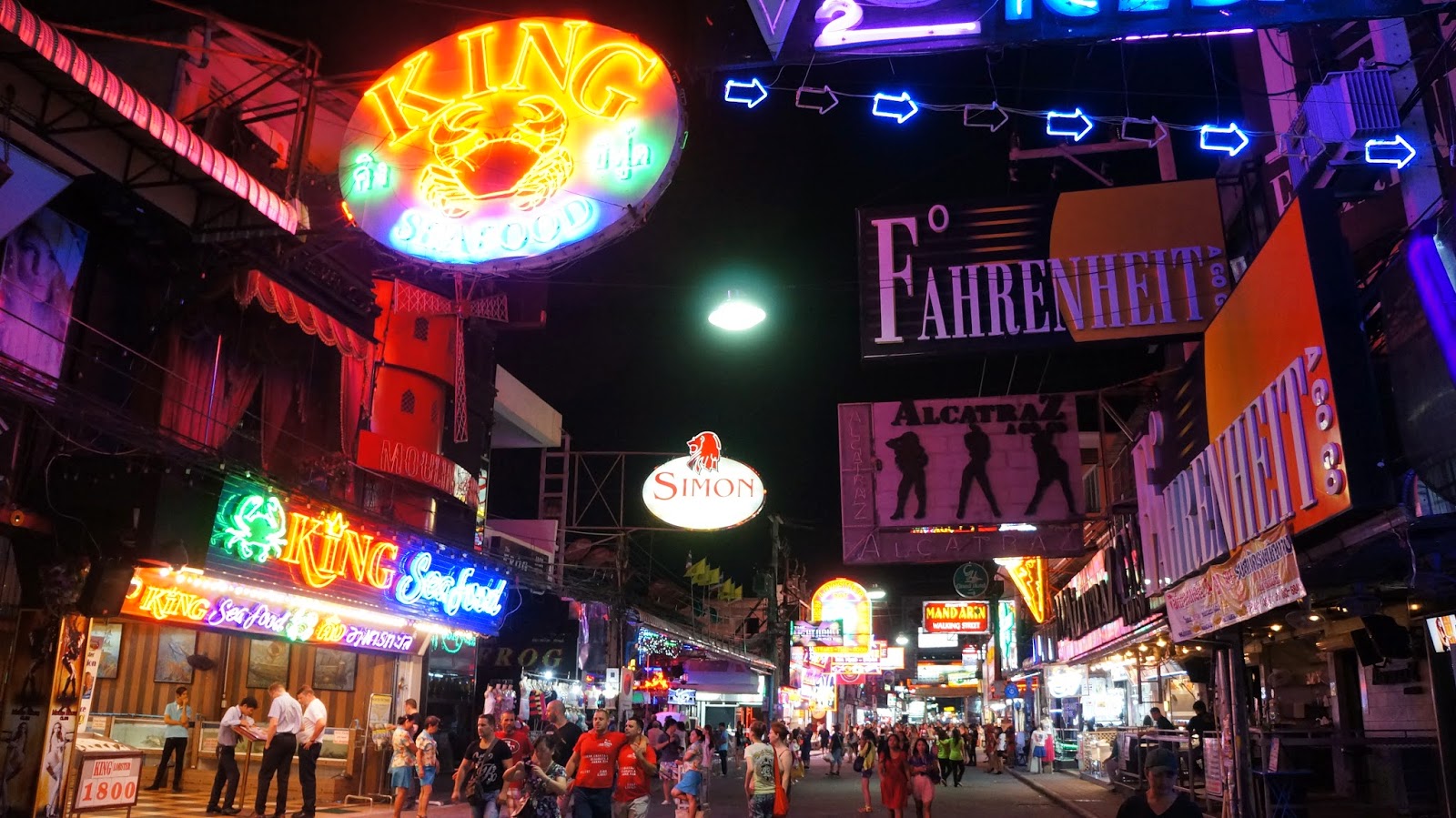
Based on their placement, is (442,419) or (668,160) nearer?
(668,160)

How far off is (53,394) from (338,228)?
429 cm

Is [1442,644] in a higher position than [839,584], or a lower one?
lower

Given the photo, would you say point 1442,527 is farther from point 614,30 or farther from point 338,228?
point 338,228

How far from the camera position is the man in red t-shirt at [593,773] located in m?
10.6

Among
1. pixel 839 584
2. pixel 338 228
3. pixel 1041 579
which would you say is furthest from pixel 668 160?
pixel 839 584

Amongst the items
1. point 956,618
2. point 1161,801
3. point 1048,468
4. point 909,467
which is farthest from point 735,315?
point 956,618

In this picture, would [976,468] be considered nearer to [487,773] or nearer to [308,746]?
[487,773]

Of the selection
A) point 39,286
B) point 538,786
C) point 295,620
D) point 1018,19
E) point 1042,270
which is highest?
point 1042,270

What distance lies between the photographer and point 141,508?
12008 millimetres

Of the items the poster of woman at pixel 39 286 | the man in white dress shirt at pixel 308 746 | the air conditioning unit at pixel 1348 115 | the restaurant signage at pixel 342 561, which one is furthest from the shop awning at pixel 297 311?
the air conditioning unit at pixel 1348 115

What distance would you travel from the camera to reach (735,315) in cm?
1516

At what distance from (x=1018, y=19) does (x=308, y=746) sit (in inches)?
537

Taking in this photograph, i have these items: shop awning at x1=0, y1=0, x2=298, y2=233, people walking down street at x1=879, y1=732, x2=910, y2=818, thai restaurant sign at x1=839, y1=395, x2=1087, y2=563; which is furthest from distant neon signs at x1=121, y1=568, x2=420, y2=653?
people walking down street at x1=879, y1=732, x2=910, y2=818

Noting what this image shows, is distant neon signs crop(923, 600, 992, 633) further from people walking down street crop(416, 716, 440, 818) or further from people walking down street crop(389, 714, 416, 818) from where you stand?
people walking down street crop(389, 714, 416, 818)
